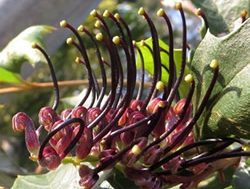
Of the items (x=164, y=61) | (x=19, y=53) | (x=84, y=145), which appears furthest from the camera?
(x=19, y=53)

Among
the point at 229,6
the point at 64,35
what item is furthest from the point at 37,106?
the point at 229,6

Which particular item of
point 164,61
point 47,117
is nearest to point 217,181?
point 164,61

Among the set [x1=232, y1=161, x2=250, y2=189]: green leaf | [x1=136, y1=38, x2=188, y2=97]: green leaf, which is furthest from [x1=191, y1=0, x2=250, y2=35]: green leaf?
[x1=232, y1=161, x2=250, y2=189]: green leaf

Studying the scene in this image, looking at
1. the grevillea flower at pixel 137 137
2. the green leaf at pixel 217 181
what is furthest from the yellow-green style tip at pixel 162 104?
the green leaf at pixel 217 181

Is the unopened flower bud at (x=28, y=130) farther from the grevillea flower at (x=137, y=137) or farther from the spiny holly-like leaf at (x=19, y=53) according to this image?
the spiny holly-like leaf at (x=19, y=53)

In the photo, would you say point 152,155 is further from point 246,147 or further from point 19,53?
point 19,53

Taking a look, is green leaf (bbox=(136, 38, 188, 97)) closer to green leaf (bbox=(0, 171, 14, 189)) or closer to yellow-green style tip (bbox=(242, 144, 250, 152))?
yellow-green style tip (bbox=(242, 144, 250, 152))
